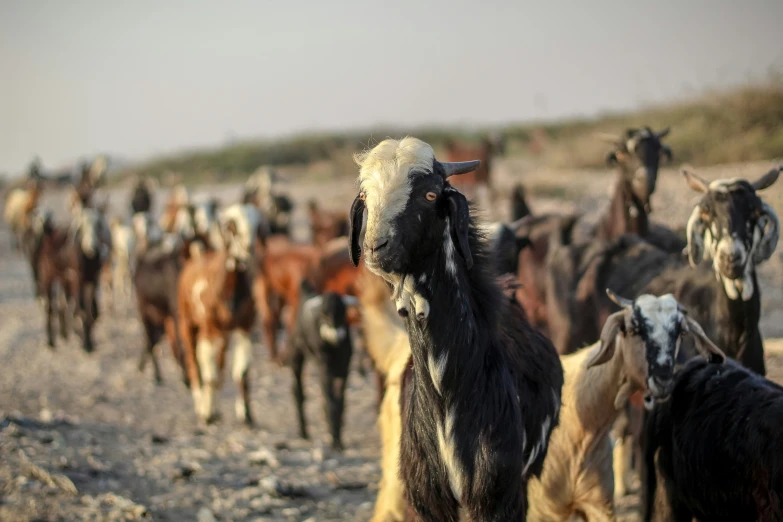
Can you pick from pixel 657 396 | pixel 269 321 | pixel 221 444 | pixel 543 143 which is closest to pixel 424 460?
pixel 657 396

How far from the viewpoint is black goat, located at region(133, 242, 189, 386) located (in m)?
14.2

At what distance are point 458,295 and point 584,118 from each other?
1422 inches

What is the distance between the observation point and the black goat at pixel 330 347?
399 inches

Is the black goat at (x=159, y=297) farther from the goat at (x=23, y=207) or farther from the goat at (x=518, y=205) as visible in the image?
the goat at (x=23, y=207)

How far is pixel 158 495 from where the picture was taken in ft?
25.0

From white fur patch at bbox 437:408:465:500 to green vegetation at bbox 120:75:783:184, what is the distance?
5.37 feet

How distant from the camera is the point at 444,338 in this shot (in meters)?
4.46

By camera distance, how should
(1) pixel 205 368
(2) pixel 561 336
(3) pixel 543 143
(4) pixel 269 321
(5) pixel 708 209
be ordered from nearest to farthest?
(5) pixel 708 209, (2) pixel 561 336, (1) pixel 205 368, (4) pixel 269 321, (3) pixel 543 143

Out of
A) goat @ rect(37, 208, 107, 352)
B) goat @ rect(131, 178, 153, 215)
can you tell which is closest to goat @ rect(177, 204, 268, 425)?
goat @ rect(37, 208, 107, 352)

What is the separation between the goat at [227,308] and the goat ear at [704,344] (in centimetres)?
687

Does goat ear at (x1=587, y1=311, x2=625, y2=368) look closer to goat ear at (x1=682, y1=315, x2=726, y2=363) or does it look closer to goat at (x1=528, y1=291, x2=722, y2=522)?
goat at (x1=528, y1=291, x2=722, y2=522)

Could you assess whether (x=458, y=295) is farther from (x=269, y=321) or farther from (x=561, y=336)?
(x=269, y=321)

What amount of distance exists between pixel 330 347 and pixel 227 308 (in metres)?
1.94

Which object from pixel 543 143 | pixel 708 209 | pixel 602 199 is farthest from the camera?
pixel 543 143
